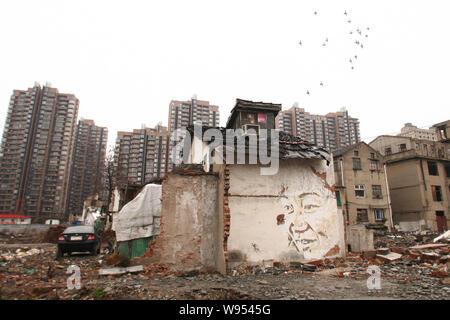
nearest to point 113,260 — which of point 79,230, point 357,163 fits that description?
point 79,230

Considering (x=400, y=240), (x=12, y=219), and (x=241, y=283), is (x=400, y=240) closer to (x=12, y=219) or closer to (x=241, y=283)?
(x=241, y=283)

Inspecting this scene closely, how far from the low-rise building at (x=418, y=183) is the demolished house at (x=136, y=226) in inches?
1193

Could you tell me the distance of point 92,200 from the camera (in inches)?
1501

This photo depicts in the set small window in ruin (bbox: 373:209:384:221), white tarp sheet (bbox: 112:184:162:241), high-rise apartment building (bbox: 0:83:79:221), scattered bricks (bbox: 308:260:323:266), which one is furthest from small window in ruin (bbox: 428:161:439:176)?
high-rise apartment building (bbox: 0:83:79:221)

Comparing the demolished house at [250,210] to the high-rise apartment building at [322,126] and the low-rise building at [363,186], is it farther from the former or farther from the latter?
the high-rise apartment building at [322,126]

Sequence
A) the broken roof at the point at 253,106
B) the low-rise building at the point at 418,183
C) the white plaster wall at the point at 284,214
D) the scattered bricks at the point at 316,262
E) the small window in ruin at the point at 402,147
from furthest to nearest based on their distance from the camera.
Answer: the small window in ruin at the point at 402,147
the low-rise building at the point at 418,183
the broken roof at the point at 253,106
the scattered bricks at the point at 316,262
the white plaster wall at the point at 284,214

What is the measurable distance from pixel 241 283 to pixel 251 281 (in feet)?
1.43

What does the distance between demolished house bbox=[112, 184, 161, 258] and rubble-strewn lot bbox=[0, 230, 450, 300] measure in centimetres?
76

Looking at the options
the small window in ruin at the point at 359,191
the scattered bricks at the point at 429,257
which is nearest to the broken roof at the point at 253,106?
the scattered bricks at the point at 429,257

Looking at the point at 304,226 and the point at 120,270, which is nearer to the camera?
the point at 120,270

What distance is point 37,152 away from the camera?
62.5 metres

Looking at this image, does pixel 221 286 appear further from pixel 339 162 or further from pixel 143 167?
pixel 143 167

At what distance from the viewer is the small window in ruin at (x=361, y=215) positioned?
26.8 metres
